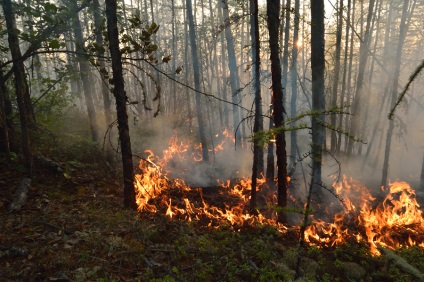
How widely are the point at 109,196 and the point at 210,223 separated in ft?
9.47

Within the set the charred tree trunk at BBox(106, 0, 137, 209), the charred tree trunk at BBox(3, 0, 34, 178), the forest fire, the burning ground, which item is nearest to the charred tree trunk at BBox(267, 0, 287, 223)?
the burning ground

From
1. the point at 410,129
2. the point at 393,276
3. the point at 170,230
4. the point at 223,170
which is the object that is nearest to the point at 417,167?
the point at 410,129

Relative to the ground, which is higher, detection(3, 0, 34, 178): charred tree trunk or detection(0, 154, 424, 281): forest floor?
detection(3, 0, 34, 178): charred tree trunk

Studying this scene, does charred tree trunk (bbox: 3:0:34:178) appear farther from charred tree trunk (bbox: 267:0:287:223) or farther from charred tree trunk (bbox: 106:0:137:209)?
charred tree trunk (bbox: 267:0:287:223)

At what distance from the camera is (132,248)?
15.7 feet

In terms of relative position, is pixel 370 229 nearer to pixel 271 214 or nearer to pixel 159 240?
pixel 271 214

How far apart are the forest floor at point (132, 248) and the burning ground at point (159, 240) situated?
2cm

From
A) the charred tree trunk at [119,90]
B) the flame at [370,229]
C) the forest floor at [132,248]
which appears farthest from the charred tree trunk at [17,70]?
the flame at [370,229]

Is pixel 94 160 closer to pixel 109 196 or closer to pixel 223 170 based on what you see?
pixel 109 196

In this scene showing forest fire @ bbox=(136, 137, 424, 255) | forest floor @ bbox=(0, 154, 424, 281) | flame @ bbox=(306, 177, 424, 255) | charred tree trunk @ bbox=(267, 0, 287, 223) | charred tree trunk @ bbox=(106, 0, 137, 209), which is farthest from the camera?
forest fire @ bbox=(136, 137, 424, 255)

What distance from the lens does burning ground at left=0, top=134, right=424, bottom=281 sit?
4.20 m

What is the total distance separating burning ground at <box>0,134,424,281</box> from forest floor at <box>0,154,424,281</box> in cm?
2

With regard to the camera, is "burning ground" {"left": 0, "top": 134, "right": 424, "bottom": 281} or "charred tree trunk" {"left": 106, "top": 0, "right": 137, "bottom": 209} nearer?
"burning ground" {"left": 0, "top": 134, "right": 424, "bottom": 281}

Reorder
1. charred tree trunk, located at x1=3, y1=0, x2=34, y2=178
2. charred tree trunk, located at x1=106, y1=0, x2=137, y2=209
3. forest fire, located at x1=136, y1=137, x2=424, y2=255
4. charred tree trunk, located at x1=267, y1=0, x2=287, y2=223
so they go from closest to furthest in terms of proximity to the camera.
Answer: charred tree trunk, located at x1=106, y1=0, x2=137, y2=209, charred tree trunk, located at x1=267, y1=0, x2=287, y2=223, charred tree trunk, located at x1=3, y1=0, x2=34, y2=178, forest fire, located at x1=136, y1=137, x2=424, y2=255
